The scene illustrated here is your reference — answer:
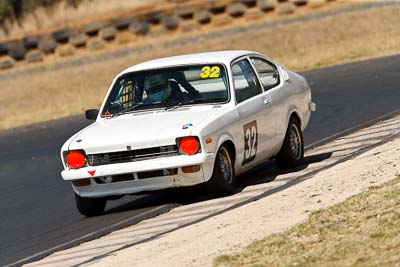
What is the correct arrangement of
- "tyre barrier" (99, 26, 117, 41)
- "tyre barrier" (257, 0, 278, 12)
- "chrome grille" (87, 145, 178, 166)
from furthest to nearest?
"tyre barrier" (257, 0, 278, 12) → "tyre barrier" (99, 26, 117, 41) → "chrome grille" (87, 145, 178, 166)

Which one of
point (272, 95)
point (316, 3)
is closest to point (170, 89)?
point (272, 95)

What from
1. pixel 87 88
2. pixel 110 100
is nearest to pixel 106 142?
pixel 110 100

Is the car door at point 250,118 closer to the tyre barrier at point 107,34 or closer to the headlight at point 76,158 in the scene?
the headlight at point 76,158

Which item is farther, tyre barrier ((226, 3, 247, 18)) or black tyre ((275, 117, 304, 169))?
tyre barrier ((226, 3, 247, 18))

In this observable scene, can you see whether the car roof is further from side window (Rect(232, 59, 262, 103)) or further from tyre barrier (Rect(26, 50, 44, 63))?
tyre barrier (Rect(26, 50, 44, 63))

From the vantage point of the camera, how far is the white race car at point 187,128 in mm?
11805

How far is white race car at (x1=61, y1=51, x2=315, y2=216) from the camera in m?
11.8

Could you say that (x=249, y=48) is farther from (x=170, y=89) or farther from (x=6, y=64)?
(x=170, y=89)

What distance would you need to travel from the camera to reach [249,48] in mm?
33844

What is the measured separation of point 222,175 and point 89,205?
138 cm

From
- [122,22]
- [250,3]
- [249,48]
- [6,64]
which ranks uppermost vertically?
[249,48]

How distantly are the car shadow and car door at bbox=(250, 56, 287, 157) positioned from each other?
34 cm

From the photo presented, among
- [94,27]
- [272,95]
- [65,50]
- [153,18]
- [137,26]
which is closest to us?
[272,95]

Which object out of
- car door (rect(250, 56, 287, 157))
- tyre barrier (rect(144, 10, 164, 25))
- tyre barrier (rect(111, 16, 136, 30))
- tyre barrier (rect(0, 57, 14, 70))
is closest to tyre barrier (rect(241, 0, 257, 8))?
tyre barrier (rect(144, 10, 164, 25))
